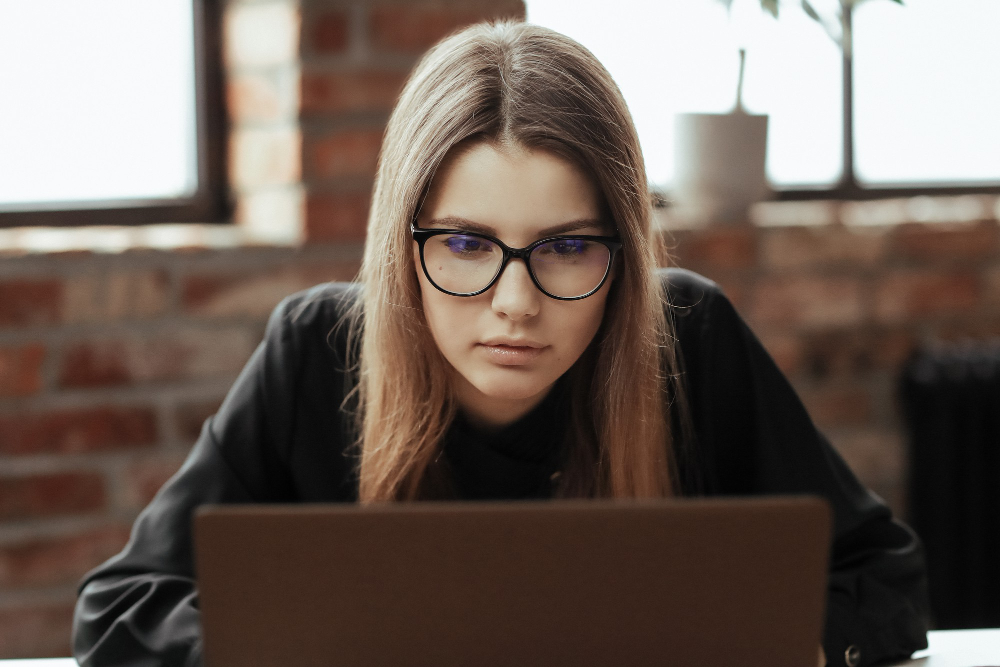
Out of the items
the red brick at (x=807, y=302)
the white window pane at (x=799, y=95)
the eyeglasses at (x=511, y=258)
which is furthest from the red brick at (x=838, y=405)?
the eyeglasses at (x=511, y=258)

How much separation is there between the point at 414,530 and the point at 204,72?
140 cm

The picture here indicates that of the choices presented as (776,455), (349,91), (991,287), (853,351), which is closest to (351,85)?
→ (349,91)

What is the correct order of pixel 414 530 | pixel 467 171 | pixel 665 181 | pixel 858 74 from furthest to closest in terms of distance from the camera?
pixel 858 74 < pixel 665 181 < pixel 467 171 < pixel 414 530

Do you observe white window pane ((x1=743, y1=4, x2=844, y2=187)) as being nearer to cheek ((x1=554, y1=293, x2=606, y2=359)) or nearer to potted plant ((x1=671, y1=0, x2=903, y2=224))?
potted plant ((x1=671, y1=0, x2=903, y2=224))

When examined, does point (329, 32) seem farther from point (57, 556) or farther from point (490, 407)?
point (57, 556)

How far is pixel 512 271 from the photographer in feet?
2.81

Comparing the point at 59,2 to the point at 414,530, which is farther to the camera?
the point at 59,2

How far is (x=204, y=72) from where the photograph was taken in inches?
66.6

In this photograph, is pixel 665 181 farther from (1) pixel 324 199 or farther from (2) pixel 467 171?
(2) pixel 467 171

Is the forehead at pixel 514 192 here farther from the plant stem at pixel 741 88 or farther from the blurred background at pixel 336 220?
the plant stem at pixel 741 88

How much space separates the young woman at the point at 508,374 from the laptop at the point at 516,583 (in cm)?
32

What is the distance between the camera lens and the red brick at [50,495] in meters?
1.47

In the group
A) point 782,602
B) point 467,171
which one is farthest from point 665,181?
point 782,602

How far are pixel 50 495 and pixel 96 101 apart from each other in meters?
0.66
